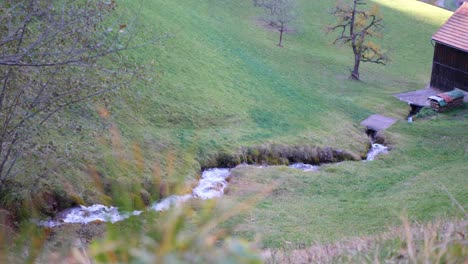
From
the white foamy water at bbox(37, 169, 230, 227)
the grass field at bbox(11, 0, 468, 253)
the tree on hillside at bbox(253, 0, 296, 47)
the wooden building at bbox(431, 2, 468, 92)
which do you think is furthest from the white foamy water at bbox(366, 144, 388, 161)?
the tree on hillside at bbox(253, 0, 296, 47)

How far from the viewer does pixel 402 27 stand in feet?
178

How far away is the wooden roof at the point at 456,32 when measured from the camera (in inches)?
1448

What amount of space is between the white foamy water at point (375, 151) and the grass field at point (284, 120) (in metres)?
0.50

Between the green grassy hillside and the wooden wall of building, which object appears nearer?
the green grassy hillside

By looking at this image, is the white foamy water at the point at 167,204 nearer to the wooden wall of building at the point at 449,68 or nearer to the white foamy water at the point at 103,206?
the white foamy water at the point at 103,206

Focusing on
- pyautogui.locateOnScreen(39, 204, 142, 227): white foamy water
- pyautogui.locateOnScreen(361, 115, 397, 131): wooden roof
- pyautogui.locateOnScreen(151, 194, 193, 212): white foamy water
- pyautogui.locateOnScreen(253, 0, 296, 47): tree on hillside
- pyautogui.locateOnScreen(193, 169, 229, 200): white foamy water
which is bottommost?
pyautogui.locateOnScreen(361, 115, 397, 131): wooden roof

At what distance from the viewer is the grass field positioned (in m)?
17.8

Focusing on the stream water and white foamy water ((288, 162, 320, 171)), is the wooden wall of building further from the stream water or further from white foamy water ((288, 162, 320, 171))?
white foamy water ((288, 162, 320, 171))

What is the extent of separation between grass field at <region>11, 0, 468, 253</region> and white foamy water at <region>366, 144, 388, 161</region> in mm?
499

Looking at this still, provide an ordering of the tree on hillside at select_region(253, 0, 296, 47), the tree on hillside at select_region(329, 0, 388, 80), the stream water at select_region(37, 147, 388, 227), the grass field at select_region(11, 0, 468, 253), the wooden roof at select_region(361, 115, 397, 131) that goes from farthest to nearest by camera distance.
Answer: the tree on hillside at select_region(253, 0, 296, 47) → the tree on hillside at select_region(329, 0, 388, 80) → the wooden roof at select_region(361, 115, 397, 131) → the grass field at select_region(11, 0, 468, 253) → the stream water at select_region(37, 147, 388, 227)

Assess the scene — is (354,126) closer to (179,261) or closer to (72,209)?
(72,209)

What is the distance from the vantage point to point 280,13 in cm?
4809

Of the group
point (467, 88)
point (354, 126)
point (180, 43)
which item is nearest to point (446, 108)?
point (467, 88)

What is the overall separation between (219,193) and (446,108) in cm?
1934
